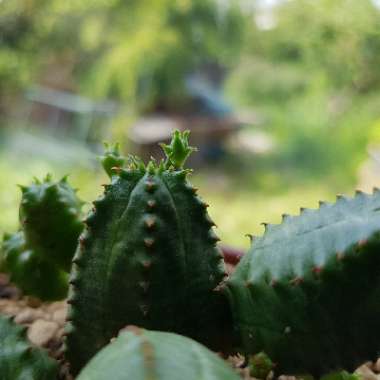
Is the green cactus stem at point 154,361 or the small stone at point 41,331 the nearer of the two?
the green cactus stem at point 154,361

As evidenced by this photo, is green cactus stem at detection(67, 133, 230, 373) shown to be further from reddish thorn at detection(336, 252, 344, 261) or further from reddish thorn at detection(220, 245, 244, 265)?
reddish thorn at detection(220, 245, 244, 265)

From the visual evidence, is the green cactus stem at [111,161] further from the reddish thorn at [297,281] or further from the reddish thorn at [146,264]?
the reddish thorn at [297,281]

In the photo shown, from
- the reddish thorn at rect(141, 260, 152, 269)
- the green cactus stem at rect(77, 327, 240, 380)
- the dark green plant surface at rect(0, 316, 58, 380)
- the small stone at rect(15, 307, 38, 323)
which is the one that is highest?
the small stone at rect(15, 307, 38, 323)

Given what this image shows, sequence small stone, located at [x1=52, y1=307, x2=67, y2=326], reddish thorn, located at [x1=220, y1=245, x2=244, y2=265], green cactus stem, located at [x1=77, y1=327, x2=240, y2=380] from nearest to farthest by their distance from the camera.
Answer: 1. green cactus stem, located at [x1=77, y1=327, x2=240, y2=380]
2. small stone, located at [x1=52, y1=307, x2=67, y2=326]
3. reddish thorn, located at [x1=220, y1=245, x2=244, y2=265]

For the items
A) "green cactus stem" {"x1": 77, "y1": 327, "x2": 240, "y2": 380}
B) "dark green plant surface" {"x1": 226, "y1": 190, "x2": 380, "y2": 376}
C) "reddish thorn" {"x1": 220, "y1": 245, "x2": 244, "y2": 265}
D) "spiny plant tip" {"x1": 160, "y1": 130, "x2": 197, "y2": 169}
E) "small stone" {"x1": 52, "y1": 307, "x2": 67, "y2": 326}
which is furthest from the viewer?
"reddish thorn" {"x1": 220, "y1": 245, "x2": 244, "y2": 265}

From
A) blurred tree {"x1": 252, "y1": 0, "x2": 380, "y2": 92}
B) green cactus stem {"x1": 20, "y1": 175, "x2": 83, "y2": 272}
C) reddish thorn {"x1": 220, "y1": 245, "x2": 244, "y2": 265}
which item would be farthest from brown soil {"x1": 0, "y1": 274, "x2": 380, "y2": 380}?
blurred tree {"x1": 252, "y1": 0, "x2": 380, "y2": 92}

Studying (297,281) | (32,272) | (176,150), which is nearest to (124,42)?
(32,272)

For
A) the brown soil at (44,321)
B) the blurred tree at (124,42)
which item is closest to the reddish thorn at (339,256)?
the brown soil at (44,321)

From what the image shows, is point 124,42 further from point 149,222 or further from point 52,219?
point 149,222
